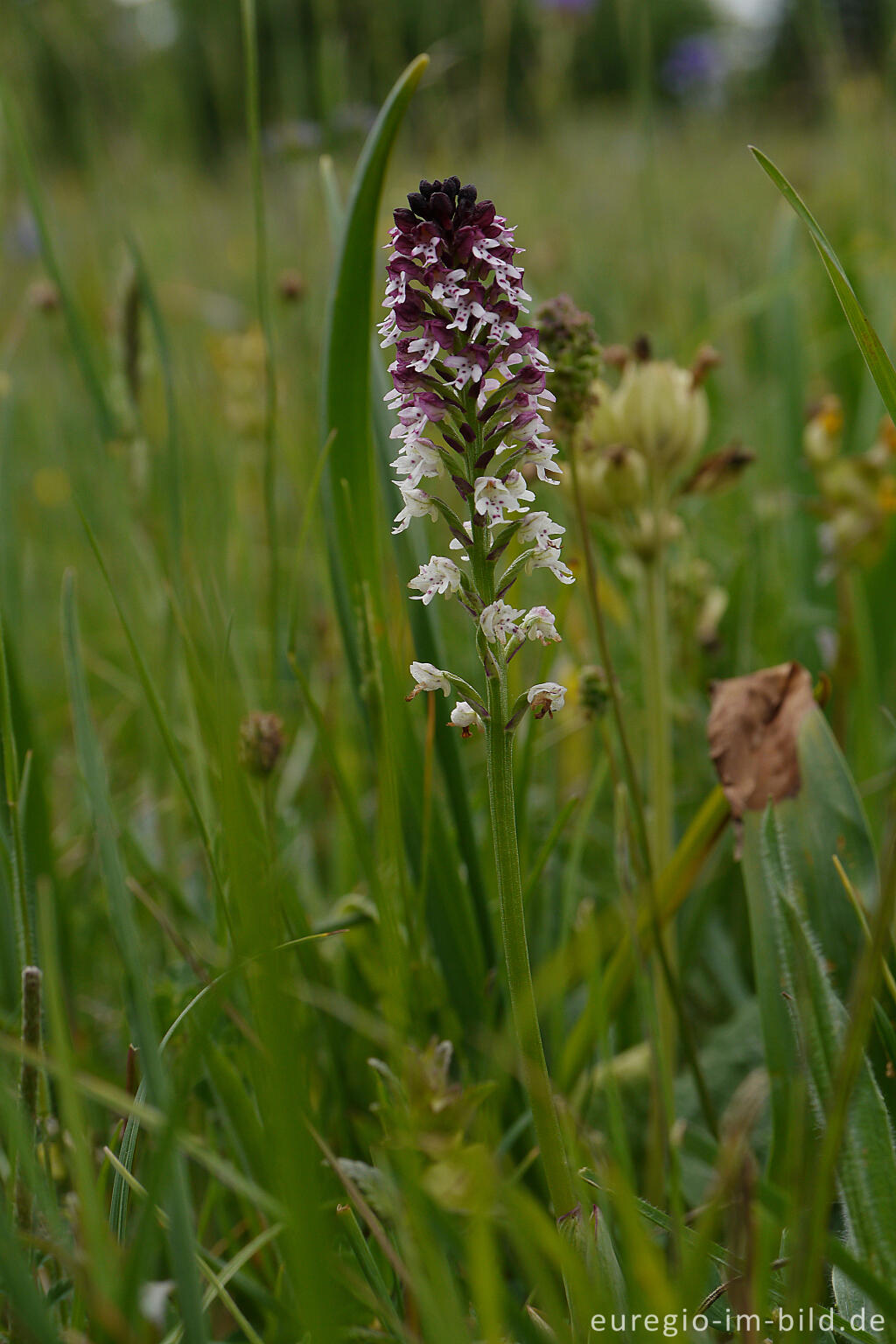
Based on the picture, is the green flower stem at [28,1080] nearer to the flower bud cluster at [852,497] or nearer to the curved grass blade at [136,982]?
the curved grass blade at [136,982]

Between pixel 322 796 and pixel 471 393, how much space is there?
138cm

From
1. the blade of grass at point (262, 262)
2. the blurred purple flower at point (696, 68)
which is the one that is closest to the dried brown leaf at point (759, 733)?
the blade of grass at point (262, 262)

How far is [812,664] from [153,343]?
148cm

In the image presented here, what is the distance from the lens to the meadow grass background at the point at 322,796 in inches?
28.3

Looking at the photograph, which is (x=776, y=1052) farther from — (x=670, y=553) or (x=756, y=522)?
(x=670, y=553)

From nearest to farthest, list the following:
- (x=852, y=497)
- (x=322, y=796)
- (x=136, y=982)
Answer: (x=136, y=982)
(x=852, y=497)
(x=322, y=796)

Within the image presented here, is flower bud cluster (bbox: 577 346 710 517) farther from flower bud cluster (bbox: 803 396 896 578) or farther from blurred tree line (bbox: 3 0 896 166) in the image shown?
blurred tree line (bbox: 3 0 896 166)

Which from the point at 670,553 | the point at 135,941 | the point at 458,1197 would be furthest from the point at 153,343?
the point at 458,1197

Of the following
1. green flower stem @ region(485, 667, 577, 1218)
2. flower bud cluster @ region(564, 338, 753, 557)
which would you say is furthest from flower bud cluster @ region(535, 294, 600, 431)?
green flower stem @ region(485, 667, 577, 1218)

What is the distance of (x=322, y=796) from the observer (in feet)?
6.59

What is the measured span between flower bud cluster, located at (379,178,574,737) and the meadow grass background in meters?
0.21

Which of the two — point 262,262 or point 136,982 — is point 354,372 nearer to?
point 262,262

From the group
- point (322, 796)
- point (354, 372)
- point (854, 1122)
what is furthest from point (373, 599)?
point (322, 796)

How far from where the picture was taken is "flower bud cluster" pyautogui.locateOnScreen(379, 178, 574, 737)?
2.37ft
